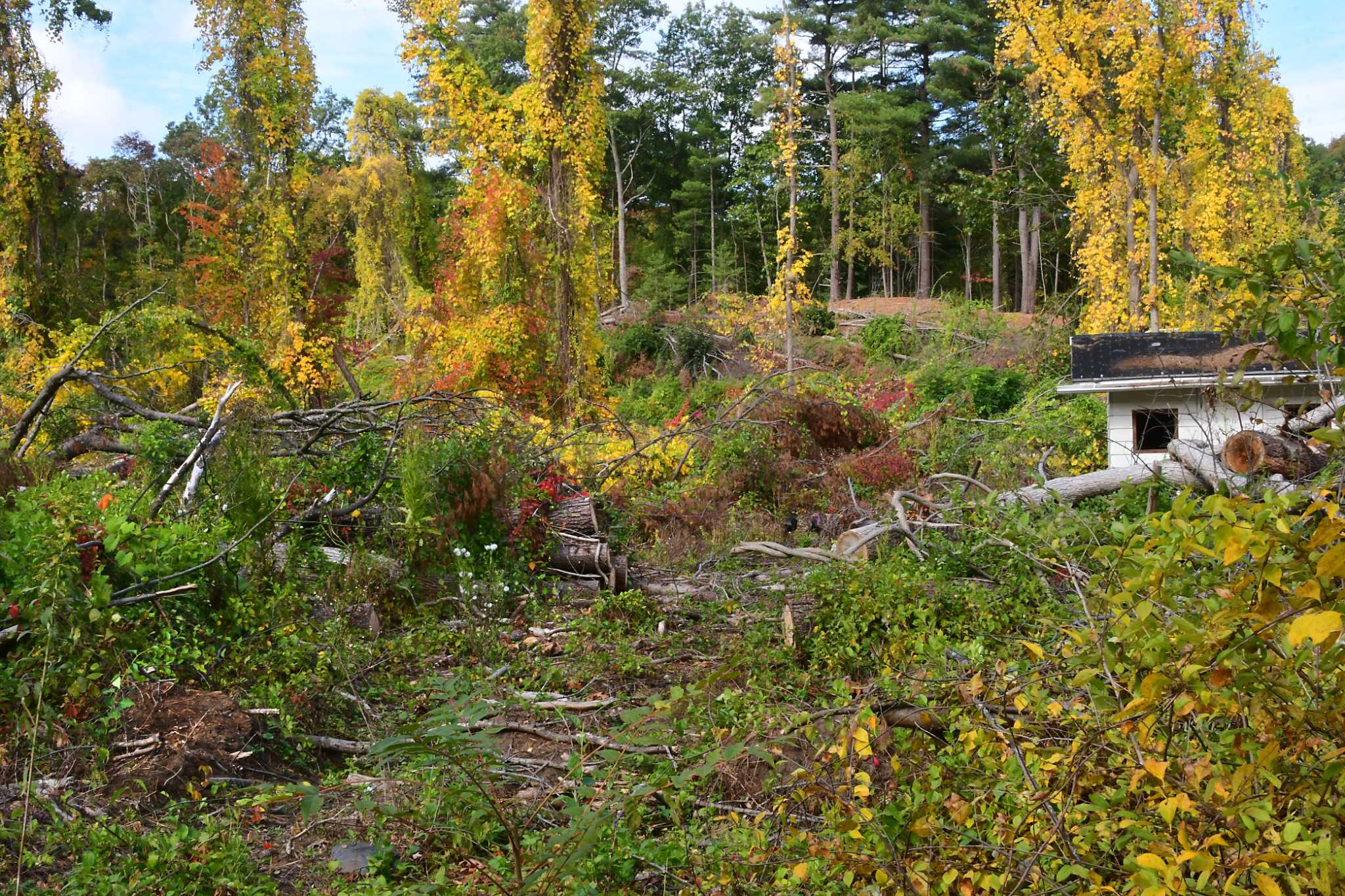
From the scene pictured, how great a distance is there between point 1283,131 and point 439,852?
20.3 meters

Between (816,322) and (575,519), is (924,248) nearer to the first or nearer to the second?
(816,322)

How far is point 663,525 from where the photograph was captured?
390 inches

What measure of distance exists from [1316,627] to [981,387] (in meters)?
16.2

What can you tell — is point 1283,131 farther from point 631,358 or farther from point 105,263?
point 105,263

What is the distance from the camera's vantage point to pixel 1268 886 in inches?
66.7

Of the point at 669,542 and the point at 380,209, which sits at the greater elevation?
the point at 380,209

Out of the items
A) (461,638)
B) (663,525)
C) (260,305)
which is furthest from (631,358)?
(461,638)

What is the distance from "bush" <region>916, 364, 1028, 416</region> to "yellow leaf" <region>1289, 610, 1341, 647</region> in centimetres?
1532

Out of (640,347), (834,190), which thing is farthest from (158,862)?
(834,190)

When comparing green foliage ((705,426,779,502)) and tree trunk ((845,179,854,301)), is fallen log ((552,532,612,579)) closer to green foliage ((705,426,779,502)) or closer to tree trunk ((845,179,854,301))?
green foliage ((705,426,779,502))

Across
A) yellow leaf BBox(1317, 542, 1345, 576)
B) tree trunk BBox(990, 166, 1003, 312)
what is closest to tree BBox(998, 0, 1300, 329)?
tree trunk BBox(990, 166, 1003, 312)

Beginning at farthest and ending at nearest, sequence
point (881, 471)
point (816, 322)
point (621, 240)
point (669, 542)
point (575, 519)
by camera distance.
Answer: point (621, 240)
point (816, 322)
point (881, 471)
point (669, 542)
point (575, 519)

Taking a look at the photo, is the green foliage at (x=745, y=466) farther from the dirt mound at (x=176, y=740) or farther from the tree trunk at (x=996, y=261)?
the tree trunk at (x=996, y=261)

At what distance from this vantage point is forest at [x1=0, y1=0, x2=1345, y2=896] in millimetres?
2322
